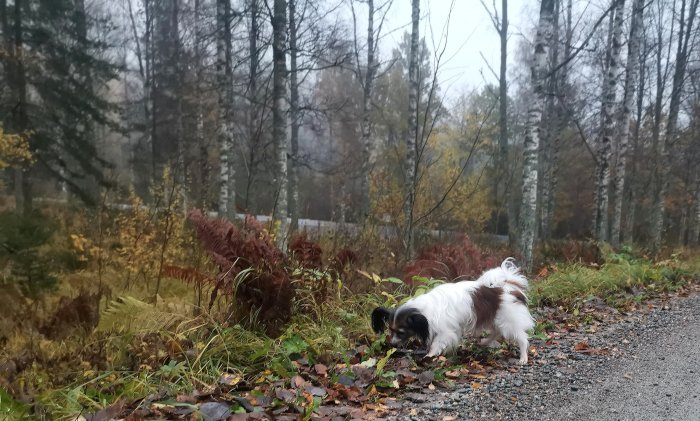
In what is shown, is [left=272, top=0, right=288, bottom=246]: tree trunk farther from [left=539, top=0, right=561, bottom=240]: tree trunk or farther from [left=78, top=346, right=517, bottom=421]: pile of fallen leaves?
[left=539, top=0, right=561, bottom=240]: tree trunk

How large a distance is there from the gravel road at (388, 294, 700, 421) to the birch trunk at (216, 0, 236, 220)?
31.4 ft

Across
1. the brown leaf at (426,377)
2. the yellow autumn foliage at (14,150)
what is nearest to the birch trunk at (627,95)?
the brown leaf at (426,377)

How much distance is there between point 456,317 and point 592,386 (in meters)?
1.22

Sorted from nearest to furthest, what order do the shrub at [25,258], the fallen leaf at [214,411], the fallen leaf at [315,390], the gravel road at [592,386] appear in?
the fallen leaf at [214,411] < the gravel road at [592,386] < the fallen leaf at [315,390] < the shrub at [25,258]

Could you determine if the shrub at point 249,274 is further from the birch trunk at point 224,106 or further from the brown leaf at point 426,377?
the birch trunk at point 224,106

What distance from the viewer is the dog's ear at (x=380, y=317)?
14.5 feet

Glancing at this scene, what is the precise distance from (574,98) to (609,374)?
20.3 metres

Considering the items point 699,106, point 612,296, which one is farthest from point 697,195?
point 612,296

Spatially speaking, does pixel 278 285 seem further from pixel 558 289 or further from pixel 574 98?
pixel 574 98

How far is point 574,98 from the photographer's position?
21172 millimetres

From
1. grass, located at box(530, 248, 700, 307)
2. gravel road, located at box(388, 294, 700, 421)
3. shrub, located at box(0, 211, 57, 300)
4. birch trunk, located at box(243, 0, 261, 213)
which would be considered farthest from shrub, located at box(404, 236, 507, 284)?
shrub, located at box(0, 211, 57, 300)

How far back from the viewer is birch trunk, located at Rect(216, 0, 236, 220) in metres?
12.2

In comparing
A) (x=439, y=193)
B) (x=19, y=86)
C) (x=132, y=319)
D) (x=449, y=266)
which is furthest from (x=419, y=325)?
(x=19, y=86)

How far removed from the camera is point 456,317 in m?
4.22
